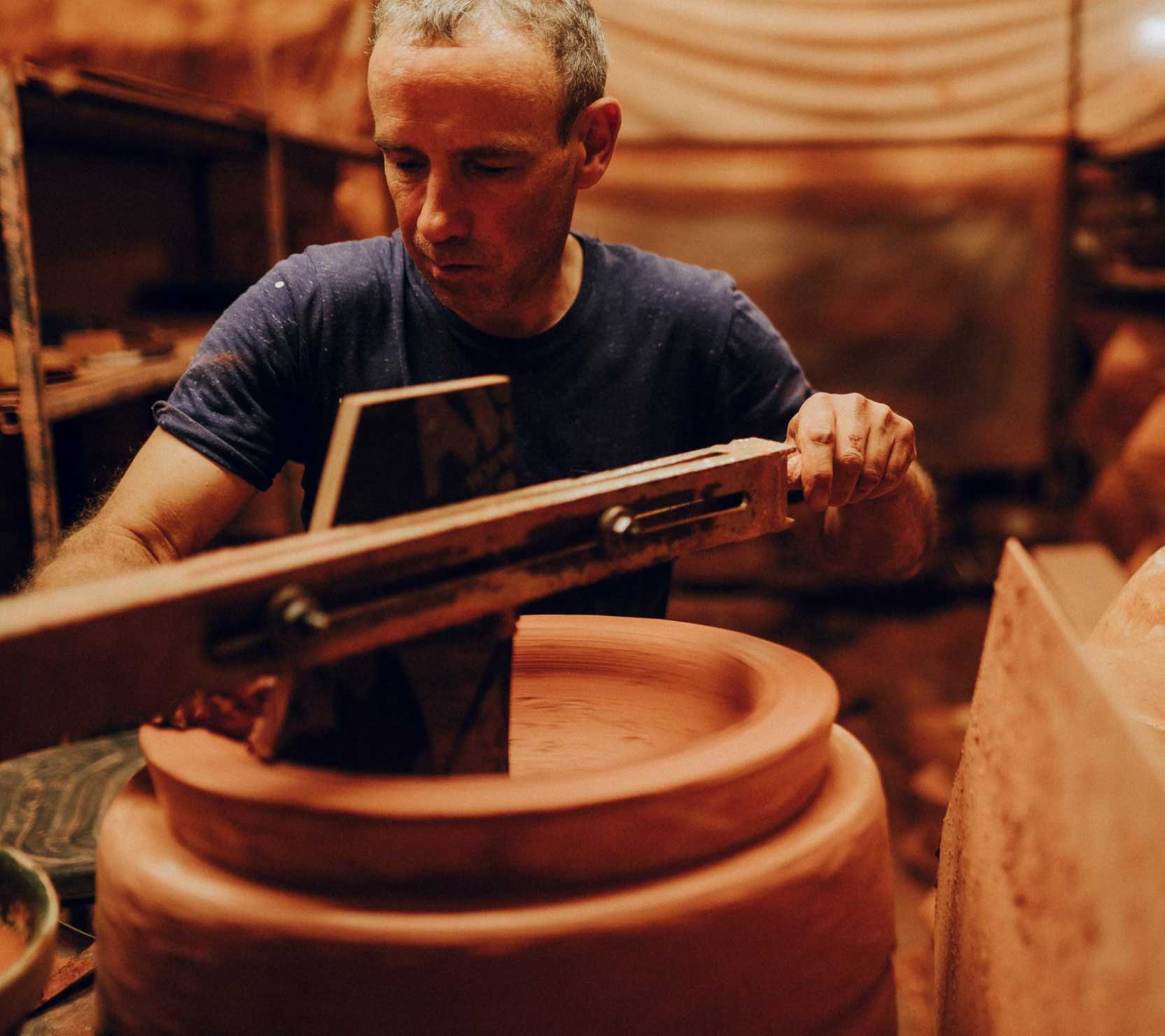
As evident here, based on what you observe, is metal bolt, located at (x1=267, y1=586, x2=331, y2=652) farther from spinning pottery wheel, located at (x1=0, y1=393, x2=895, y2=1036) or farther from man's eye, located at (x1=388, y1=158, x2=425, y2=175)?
man's eye, located at (x1=388, y1=158, x2=425, y2=175)

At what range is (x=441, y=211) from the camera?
1.54 m

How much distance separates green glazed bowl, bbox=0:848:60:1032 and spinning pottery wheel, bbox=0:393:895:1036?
5cm

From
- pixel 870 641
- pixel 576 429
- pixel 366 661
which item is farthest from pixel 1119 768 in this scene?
pixel 870 641

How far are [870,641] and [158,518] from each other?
155 inches

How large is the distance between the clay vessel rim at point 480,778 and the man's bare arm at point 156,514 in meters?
0.67

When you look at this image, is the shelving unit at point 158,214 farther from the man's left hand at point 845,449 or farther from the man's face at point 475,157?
the man's left hand at point 845,449

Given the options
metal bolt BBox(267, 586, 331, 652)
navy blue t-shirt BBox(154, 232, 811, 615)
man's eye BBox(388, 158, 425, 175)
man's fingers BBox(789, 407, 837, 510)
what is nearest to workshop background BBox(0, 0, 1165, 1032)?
navy blue t-shirt BBox(154, 232, 811, 615)

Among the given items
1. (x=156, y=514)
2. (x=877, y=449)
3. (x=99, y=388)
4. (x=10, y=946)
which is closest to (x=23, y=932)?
(x=10, y=946)

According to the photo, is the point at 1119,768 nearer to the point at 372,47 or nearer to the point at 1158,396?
the point at 372,47

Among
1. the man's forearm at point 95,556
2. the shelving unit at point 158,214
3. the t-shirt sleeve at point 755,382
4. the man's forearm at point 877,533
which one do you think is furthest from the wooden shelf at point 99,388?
the man's forearm at point 877,533

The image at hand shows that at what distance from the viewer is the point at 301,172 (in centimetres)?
416

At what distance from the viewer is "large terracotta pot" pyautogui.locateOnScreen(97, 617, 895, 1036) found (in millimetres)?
759

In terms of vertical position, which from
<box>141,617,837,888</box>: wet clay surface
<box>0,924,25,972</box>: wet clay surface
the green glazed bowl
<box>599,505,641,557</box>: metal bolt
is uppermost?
<box>599,505,641,557</box>: metal bolt

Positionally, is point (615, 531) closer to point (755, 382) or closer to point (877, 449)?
point (877, 449)
